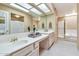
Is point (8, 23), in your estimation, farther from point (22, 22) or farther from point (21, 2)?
point (21, 2)

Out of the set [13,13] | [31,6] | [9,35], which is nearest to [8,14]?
[13,13]

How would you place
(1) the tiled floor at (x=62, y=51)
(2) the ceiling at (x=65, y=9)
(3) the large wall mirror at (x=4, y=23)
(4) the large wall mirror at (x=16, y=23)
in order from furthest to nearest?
(2) the ceiling at (x=65, y=9) → (1) the tiled floor at (x=62, y=51) → (4) the large wall mirror at (x=16, y=23) → (3) the large wall mirror at (x=4, y=23)

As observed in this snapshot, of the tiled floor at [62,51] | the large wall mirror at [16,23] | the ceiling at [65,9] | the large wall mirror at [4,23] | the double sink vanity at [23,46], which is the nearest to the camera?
the double sink vanity at [23,46]

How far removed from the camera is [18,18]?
2111mm

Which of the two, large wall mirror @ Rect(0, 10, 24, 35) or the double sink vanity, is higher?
large wall mirror @ Rect(0, 10, 24, 35)

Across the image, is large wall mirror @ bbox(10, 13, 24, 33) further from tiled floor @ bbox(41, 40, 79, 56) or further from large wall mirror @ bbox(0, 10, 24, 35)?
tiled floor @ bbox(41, 40, 79, 56)

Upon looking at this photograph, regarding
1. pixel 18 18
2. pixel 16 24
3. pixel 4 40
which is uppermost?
pixel 18 18

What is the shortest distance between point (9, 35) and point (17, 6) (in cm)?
66

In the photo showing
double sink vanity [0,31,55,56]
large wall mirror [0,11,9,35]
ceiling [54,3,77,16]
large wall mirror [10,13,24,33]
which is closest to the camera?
double sink vanity [0,31,55,56]

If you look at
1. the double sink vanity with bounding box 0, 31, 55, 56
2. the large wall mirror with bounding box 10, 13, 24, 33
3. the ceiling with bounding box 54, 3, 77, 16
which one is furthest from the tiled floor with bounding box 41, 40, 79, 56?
the ceiling with bounding box 54, 3, 77, 16

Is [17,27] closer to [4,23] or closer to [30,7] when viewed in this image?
[4,23]

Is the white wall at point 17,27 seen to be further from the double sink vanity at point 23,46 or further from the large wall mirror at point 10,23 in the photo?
the double sink vanity at point 23,46

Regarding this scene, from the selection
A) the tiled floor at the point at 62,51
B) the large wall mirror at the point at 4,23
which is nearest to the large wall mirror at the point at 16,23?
the large wall mirror at the point at 4,23

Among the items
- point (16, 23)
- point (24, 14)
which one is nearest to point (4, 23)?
point (16, 23)
